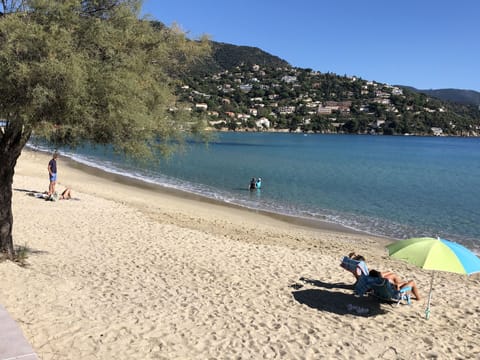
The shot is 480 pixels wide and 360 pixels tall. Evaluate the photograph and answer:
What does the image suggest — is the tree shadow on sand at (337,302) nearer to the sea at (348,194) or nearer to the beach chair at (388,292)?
the beach chair at (388,292)

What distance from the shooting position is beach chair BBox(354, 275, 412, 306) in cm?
790

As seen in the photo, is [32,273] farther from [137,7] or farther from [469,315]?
[469,315]

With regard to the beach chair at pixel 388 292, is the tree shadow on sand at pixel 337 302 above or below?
below

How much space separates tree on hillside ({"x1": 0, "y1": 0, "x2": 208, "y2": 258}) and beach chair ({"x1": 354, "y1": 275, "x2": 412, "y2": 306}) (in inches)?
163

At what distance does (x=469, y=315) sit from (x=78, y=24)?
803 centimetres

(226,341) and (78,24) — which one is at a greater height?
(78,24)

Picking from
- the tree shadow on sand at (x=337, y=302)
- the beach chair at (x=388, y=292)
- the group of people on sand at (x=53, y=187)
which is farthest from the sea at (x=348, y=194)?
the beach chair at (x=388, y=292)

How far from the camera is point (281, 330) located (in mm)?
6500

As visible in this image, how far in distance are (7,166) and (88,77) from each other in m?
2.94

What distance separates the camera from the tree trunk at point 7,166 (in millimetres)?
7430

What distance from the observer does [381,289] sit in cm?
792

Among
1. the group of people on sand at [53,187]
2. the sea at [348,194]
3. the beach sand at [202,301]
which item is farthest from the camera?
the sea at [348,194]

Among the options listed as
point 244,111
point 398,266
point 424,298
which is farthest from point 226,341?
point 244,111

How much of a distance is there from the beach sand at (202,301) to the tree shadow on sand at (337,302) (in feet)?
0.07
